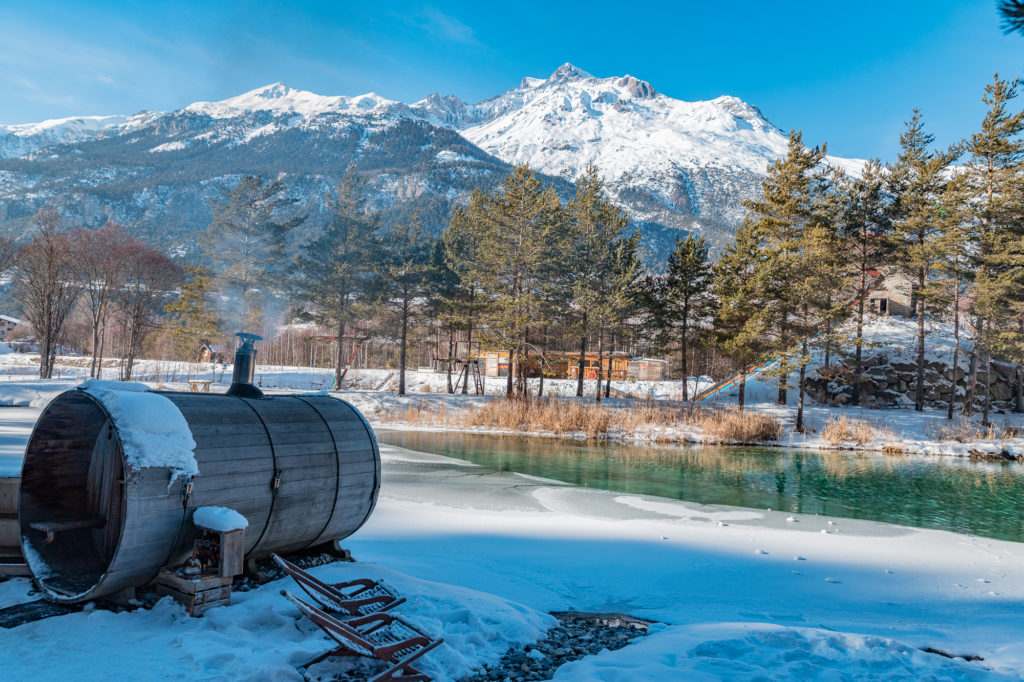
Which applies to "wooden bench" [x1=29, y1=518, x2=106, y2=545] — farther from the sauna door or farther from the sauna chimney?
the sauna chimney

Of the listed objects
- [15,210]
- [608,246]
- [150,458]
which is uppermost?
[15,210]

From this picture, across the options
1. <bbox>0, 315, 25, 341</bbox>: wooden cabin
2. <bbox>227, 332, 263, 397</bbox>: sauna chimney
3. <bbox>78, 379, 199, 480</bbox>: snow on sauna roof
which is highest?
<bbox>0, 315, 25, 341</bbox>: wooden cabin

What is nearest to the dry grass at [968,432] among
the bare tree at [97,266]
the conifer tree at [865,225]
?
the conifer tree at [865,225]

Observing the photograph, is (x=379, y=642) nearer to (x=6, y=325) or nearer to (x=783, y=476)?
(x=783, y=476)

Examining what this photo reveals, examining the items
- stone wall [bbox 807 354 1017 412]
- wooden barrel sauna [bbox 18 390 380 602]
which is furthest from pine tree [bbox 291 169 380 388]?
wooden barrel sauna [bbox 18 390 380 602]

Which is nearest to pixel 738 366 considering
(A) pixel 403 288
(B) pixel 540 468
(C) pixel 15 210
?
(A) pixel 403 288

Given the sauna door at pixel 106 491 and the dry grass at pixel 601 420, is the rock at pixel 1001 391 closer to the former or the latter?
the dry grass at pixel 601 420

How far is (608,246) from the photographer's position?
29312 millimetres

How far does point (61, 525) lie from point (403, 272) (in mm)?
26627

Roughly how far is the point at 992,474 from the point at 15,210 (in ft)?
611

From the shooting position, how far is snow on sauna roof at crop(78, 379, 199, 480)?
3.21 meters

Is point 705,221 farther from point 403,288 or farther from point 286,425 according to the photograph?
point 286,425

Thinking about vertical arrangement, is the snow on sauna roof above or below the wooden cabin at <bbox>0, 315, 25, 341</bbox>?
below

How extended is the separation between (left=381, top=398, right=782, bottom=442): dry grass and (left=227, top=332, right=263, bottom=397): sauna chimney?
1676 cm
